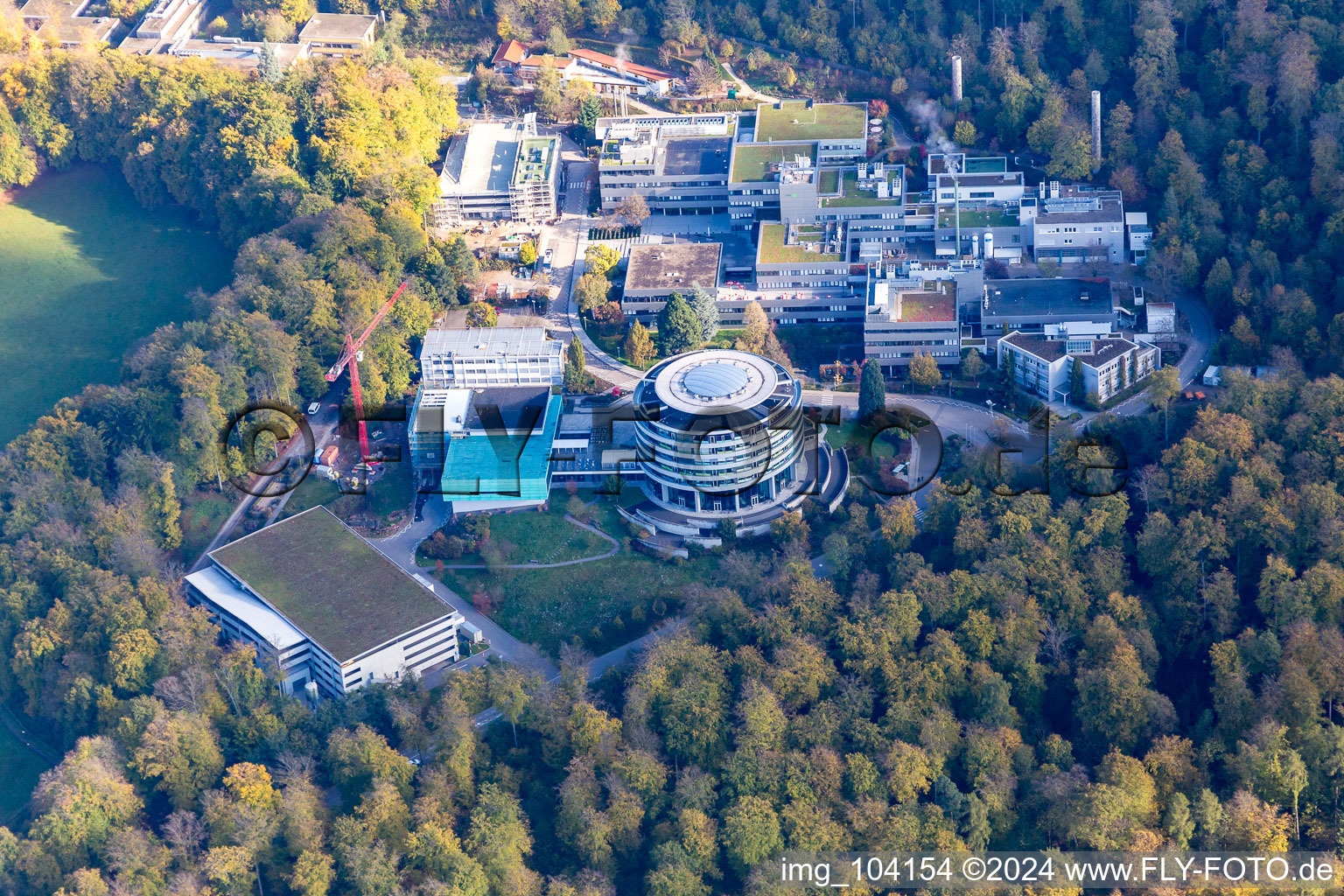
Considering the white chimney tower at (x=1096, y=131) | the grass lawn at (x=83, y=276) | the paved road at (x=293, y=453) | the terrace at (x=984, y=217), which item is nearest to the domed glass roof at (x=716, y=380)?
the terrace at (x=984, y=217)

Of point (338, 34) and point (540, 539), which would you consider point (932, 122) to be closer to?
point (540, 539)

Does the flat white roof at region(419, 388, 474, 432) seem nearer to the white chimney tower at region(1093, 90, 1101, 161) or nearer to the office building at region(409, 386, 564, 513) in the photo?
the office building at region(409, 386, 564, 513)

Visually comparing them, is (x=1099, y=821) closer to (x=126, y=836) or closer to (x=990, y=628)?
(x=990, y=628)

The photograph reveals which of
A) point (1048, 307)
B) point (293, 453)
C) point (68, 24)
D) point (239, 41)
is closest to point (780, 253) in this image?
point (1048, 307)

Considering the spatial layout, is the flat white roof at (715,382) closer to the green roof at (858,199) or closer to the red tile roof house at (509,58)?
the green roof at (858,199)

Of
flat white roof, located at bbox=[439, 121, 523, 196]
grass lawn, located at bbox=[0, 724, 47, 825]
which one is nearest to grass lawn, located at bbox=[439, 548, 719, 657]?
grass lawn, located at bbox=[0, 724, 47, 825]

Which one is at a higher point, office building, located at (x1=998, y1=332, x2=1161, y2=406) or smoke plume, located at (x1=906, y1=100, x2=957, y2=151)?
smoke plume, located at (x1=906, y1=100, x2=957, y2=151)

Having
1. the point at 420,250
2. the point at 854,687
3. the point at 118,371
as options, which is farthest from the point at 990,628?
the point at 118,371
